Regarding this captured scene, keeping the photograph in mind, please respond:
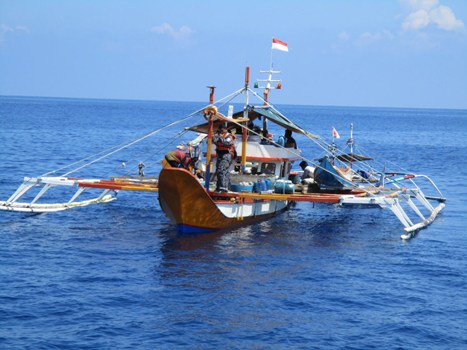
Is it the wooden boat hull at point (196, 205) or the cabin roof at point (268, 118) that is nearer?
the wooden boat hull at point (196, 205)

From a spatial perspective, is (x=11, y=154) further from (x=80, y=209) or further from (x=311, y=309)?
(x=311, y=309)

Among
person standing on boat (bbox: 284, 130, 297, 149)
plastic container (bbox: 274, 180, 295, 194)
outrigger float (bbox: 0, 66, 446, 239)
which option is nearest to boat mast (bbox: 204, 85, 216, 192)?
outrigger float (bbox: 0, 66, 446, 239)

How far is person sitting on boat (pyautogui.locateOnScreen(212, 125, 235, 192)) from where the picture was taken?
3234 centimetres

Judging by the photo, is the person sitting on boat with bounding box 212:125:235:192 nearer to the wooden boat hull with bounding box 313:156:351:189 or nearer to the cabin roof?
the cabin roof

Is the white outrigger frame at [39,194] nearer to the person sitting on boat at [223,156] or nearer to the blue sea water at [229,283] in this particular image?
the blue sea water at [229,283]

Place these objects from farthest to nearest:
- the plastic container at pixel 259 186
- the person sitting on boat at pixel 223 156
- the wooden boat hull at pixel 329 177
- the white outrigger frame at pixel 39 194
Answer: the wooden boat hull at pixel 329 177, the white outrigger frame at pixel 39 194, the plastic container at pixel 259 186, the person sitting on boat at pixel 223 156

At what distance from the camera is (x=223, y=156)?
32406 millimetres

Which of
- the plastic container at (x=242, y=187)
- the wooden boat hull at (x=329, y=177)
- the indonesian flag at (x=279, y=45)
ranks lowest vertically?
the plastic container at (x=242, y=187)

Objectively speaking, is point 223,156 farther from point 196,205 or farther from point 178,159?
point 196,205

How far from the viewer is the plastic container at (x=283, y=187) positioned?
34.1 m

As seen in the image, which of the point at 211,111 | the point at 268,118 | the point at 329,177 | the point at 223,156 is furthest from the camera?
the point at 268,118

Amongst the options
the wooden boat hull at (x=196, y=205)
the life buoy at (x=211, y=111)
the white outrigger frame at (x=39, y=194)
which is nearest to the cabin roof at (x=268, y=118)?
the wooden boat hull at (x=196, y=205)

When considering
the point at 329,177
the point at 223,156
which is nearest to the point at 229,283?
the point at 223,156

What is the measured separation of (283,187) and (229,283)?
9471 millimetres
